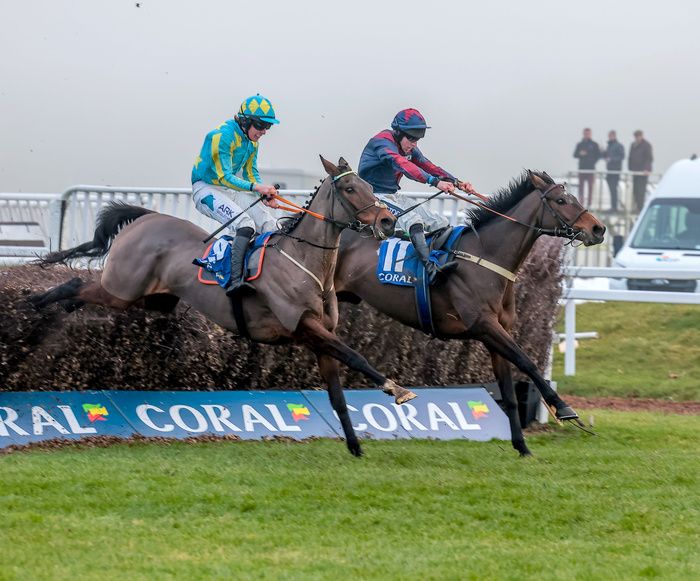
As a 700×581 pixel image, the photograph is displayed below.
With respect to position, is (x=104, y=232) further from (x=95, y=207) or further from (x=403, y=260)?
(x=403, y=260)

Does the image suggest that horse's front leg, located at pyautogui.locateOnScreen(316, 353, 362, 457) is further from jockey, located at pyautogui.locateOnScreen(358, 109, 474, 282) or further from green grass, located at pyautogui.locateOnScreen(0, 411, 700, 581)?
jockey, located at pyautogui.locateOnScreen(358, 109, 474, 282)

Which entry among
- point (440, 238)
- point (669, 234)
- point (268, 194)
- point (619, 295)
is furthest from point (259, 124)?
point (669, 234)

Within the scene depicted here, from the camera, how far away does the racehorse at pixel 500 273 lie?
8.95 meters

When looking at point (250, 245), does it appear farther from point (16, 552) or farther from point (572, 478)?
point (16, 552)

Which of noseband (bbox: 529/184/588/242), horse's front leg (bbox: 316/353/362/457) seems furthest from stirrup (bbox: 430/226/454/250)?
horse's front leg (bbox: 316/353/362/457)

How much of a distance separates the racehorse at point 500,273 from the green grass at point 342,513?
0.75 metres

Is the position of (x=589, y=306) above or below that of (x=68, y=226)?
below

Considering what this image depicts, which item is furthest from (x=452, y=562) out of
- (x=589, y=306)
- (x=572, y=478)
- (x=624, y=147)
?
(x=624, y=147)

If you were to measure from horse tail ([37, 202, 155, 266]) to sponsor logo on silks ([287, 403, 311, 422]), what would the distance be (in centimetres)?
182

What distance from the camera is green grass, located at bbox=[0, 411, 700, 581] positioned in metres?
5.65

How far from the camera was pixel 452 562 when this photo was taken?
226 inches

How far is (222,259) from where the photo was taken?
8703 millimetres

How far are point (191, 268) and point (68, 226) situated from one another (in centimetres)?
281

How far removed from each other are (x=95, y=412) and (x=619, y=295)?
7.03 metres
